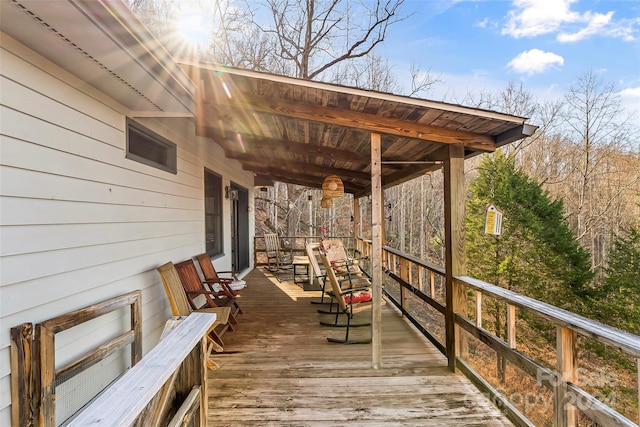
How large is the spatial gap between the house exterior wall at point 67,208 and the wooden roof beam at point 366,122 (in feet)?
3.79

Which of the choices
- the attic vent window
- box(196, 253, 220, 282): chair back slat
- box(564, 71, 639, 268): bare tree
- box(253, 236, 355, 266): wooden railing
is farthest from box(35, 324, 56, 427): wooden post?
box(564, 71, 639, 268): bare tree

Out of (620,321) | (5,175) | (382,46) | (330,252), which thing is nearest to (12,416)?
(5,175)

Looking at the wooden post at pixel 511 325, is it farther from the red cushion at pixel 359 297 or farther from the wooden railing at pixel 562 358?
the red cushion at pixel 359 297

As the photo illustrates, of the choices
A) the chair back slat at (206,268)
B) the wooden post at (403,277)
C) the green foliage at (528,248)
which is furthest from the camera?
the green foliage at (528,248)

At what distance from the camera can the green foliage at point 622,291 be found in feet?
29.8

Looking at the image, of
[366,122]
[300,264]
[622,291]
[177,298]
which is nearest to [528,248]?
[622,291]

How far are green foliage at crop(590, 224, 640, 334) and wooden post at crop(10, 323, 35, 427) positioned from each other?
497 inches

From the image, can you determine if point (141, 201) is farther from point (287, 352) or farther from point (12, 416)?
point (287, 352)

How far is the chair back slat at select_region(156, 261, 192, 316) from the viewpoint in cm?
299

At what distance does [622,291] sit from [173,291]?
485 inches

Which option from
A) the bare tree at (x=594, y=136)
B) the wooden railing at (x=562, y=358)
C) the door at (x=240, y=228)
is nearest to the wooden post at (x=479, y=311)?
the wooden railing at (x=562, y=358)

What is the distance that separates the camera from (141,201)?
2.84m

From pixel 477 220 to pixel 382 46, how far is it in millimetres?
6858

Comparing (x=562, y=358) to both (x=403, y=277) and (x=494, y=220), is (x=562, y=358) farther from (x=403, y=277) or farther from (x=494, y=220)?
(x=403, y=277)
